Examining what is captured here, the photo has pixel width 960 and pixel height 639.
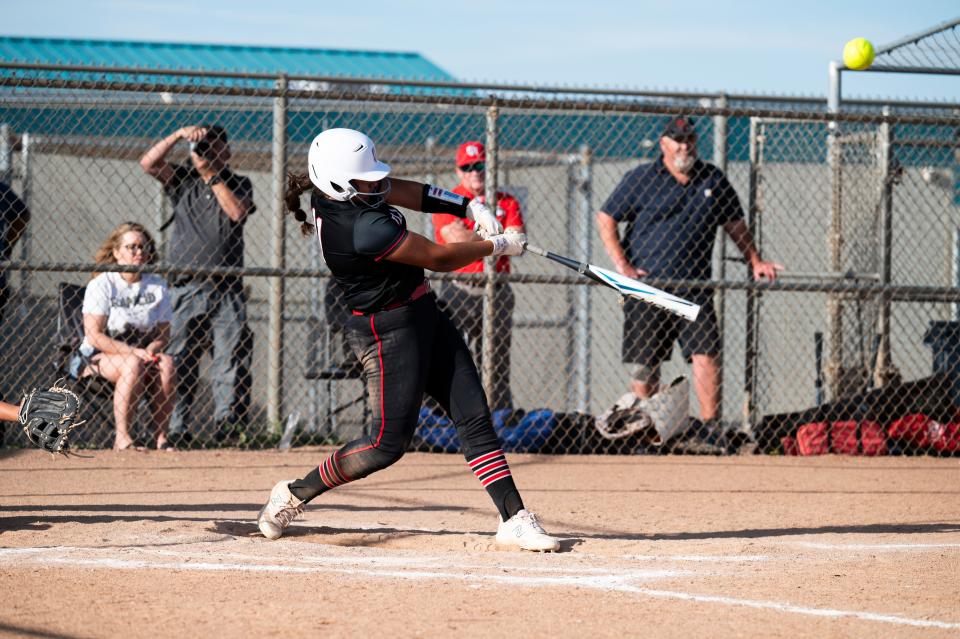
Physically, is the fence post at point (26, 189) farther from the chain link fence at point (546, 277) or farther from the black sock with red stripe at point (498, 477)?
the black sock with red stripe at point (498, 477)

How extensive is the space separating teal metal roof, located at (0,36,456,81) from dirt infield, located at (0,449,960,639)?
7.68 meters

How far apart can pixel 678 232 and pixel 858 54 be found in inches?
76.6

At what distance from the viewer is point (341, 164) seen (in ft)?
15.6

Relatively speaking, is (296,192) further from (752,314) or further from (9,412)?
(752,314)

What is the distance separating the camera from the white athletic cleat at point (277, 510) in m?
5.13

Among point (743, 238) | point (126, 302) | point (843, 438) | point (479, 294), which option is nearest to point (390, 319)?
point (479, 294)

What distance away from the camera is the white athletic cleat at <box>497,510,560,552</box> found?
4.87m

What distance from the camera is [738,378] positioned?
1045 centimetres

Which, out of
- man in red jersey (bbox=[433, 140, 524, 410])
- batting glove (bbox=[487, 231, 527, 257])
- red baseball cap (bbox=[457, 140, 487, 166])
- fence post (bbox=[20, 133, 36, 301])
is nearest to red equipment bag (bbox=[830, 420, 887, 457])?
man in red jersey (bbox=[433, 140, 524, 410])

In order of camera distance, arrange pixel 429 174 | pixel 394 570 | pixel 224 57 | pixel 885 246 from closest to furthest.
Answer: pixel 394 570 → pixel 885 246 → pixel 429 174 → pixel 224 57

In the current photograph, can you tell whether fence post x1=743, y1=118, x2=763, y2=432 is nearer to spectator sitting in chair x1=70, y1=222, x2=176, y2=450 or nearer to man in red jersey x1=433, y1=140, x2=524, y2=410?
man in red jersey x1=433, y1=140, x2=524, y2=410

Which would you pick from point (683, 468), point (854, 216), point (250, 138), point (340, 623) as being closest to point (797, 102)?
point (854, 216)

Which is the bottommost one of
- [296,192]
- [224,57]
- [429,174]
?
[296,192]

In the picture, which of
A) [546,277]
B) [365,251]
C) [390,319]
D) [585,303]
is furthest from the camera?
[585,303]
